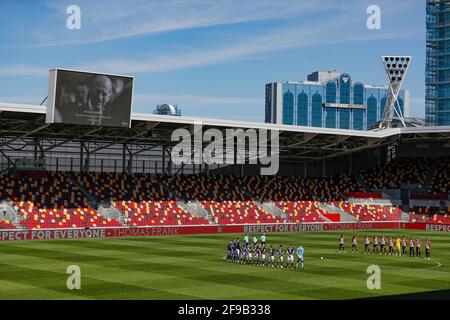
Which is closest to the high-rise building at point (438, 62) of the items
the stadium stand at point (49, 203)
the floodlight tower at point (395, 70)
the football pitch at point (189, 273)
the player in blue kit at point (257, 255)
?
the floodlight tower at point (395, 70)

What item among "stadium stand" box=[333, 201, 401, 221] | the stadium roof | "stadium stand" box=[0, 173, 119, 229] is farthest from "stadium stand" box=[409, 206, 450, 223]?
"stadium stand" box=[0, 173, 119, 229]

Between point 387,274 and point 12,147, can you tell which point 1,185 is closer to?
point 12,147

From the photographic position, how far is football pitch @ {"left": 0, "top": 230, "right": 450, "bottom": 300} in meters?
29.2

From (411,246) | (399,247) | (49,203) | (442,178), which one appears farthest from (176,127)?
(442,178)

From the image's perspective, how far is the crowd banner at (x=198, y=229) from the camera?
56.3m

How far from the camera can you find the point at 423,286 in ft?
106

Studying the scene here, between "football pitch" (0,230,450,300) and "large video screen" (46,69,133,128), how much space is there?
1039 cm

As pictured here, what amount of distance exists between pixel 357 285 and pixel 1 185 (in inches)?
1614

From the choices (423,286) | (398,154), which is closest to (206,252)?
(423,286)

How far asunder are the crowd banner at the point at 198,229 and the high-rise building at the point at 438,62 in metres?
69.8

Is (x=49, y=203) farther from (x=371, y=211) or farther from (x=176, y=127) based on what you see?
(x=371, y=211)

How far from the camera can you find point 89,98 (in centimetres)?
5888

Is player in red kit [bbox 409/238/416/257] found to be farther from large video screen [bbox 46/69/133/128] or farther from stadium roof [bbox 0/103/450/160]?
large video screen [bbox 46/69/133/128]

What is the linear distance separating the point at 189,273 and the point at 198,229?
30.7 metres
